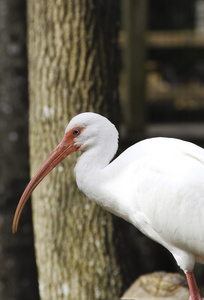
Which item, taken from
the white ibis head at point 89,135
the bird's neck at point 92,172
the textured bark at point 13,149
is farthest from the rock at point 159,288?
the textured bark at point 13,149

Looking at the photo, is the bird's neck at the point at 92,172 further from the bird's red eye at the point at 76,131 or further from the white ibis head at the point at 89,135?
the bird's red eye at the point at 76,131

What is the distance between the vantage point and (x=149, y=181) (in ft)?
13.9

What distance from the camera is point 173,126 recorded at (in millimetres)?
9289

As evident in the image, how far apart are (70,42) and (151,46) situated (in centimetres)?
396

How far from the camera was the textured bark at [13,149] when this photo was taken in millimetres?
6648

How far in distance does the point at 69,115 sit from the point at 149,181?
4.27 ft

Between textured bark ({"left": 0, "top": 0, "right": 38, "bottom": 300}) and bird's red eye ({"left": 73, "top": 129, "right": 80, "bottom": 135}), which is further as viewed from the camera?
textured bark ({"left": 0, "top": 0, "right": 38, "bottom": 300})

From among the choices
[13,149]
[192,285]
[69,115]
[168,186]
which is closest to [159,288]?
[192,285]

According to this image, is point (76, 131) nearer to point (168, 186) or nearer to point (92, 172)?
point (92, 172)

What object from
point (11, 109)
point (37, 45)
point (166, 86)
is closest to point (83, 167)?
point (37, 45)

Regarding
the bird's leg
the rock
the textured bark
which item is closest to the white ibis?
the bird's leg

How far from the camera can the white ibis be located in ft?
13.8

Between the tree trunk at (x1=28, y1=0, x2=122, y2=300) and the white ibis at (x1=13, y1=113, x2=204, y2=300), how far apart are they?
92 cm

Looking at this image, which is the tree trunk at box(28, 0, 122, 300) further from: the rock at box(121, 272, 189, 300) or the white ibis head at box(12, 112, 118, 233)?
the white ibis head at box(12, 112, 118, 233)
